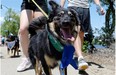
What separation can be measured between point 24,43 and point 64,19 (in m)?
2.22

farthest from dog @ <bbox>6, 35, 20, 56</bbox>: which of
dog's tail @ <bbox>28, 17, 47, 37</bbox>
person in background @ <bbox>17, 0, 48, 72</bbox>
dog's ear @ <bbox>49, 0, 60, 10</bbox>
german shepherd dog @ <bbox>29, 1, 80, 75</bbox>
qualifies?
dog's ear @ <bbox>49, 0, 60, 10</bbox>

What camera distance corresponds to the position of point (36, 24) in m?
5.51

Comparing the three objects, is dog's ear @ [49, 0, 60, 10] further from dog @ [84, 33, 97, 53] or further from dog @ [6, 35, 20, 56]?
dog @ [6, 35, 20, 56]

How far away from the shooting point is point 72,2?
6.89m

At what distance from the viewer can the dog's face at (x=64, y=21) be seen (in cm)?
432

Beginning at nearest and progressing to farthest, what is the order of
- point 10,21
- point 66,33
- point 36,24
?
point 66,33 → point 36,24 → point 10,21

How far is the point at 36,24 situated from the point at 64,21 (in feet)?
4.42

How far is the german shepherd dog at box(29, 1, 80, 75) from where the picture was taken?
14.4 ft

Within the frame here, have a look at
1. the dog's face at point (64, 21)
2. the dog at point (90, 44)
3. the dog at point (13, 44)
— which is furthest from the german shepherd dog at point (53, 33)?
the dog at point (13, 44)

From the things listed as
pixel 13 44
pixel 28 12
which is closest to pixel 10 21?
pixel 13 44

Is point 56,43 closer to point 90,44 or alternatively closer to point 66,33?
point 66,33

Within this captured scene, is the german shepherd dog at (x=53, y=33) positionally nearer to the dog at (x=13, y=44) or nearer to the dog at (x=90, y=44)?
the dog at (x=90, y=44)

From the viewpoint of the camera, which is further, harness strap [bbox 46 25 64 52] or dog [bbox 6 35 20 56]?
dog [bbox 6 35 20 56]

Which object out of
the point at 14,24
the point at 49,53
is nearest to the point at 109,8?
the point at 49,53
